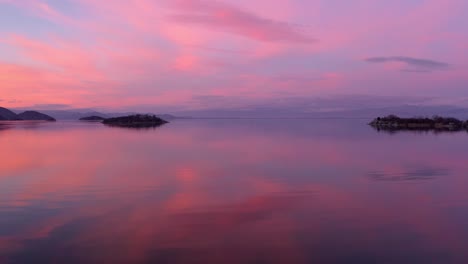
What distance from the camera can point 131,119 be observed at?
182 metres

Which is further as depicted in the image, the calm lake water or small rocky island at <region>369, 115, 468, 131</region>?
small rocky island at <region>369, 115, 468, 131</region>

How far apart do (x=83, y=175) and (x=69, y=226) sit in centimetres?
1253

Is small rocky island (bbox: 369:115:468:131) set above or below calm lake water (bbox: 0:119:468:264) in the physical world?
above

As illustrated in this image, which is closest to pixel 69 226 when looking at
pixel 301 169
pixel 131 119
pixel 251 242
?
pixel 251 242

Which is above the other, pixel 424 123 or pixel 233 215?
pixel 424 123

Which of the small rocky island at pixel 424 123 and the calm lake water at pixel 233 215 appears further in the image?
the small rocky island at pixel 424 123

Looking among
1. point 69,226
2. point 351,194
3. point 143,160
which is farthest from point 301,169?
point 69,226

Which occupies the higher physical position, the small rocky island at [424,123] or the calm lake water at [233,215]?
the small rocky island at [424,123]

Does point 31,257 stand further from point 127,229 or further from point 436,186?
point 436,186

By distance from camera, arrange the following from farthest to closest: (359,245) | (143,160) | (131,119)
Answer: (131,119)
(143,160)
(359,245)

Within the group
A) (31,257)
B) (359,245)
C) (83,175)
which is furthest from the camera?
(83,175)

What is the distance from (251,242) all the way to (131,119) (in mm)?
177379

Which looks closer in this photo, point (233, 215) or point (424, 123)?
point (233, 215)

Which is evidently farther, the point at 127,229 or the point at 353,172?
the point at 353,172
